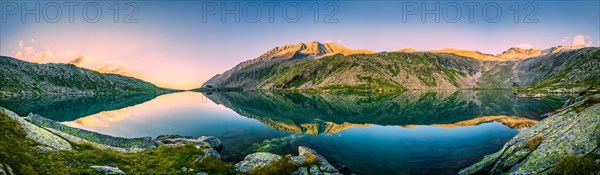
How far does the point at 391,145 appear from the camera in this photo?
41.2 metres

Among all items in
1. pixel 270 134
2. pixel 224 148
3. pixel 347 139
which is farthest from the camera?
pixel 270 134

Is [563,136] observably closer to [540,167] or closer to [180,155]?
[540,167]

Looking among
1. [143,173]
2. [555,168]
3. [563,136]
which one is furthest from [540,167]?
[143,173]

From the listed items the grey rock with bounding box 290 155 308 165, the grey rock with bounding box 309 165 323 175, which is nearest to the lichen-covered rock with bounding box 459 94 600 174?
the grey rock with bounding box 309 165 323 175

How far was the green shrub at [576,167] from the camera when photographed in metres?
14.8

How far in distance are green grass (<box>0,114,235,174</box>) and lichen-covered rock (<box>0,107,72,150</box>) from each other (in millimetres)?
503

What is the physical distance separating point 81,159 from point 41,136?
14.0ft

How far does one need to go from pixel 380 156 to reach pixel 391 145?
7513 mm

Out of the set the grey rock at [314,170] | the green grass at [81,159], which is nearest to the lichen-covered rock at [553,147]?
the grey rock at [314,170]

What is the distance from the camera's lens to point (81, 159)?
20.1 metres

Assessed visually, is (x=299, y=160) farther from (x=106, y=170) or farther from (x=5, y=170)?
(x=5, y=170)

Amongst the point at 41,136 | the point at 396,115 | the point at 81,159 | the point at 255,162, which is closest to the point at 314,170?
the point at 255,162

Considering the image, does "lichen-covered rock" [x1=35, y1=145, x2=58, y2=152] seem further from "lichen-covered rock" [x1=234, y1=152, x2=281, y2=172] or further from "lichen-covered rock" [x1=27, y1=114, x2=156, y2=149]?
"lichen-covered rock" [x1=234, y1=152, x2=281, y2=172]

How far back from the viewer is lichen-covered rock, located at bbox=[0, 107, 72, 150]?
67.3 ft
